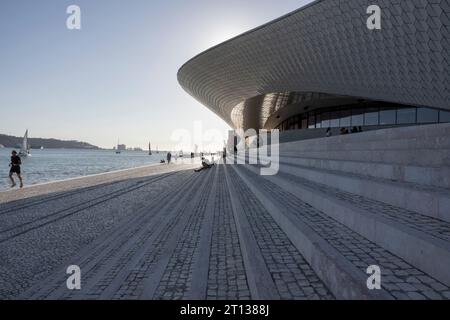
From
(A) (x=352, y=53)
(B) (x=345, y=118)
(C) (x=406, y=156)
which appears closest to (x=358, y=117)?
(B) (x=345, y=118)

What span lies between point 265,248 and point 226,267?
78 centimetres

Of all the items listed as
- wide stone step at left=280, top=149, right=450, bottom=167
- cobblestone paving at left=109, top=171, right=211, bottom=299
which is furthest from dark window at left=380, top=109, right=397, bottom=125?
cobblestone paving at left=109, top=171, right=211, bottom=299

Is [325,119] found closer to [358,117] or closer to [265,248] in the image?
[358,117]

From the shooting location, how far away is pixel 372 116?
2525cm

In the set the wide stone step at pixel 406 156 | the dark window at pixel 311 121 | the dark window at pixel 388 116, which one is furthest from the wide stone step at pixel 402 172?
the dark window at pixel 311 121

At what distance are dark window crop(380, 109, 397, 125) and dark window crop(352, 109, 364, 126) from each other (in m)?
1.78

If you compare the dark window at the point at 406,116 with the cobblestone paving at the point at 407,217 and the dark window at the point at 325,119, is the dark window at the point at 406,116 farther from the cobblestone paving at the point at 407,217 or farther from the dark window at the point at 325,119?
the cobblestone paving at the point at 407,217

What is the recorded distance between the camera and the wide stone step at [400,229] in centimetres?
251

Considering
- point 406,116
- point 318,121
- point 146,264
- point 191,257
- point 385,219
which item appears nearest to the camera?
point 385,219

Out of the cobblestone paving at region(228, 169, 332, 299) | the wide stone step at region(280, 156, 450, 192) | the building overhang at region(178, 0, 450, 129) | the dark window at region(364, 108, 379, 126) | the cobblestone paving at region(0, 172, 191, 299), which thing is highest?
the building overhang at region(178, 0, 450, 129)

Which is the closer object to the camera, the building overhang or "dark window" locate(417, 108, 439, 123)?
the building overhang

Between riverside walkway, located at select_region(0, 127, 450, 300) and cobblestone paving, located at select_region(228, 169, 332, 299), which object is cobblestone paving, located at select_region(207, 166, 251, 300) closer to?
riverside walkway, located at select_region(0, 127, 450, 300)

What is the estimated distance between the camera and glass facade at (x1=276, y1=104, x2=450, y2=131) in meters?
20.9

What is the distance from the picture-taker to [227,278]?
3381 millimetres
